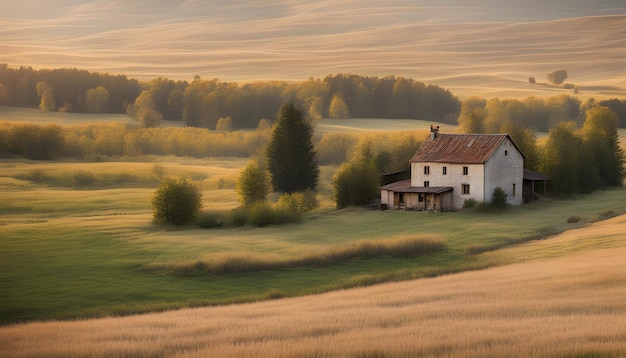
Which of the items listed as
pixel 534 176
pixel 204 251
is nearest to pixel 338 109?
pixel 534 176

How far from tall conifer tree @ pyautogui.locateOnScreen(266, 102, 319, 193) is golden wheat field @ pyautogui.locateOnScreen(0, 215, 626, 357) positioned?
50447 millimetres

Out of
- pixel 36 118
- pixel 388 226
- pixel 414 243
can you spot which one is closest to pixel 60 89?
pixel 36 118

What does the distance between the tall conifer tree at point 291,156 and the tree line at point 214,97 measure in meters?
73.7

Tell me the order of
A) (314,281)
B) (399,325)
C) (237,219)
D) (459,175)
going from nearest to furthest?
(399,325) < (314,281) < (237,219) < (459,175)

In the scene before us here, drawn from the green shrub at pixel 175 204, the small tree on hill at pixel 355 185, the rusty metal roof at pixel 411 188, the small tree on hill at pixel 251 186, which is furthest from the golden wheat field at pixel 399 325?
the small tree on hill at pixel 355 185

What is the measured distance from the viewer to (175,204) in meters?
70.6

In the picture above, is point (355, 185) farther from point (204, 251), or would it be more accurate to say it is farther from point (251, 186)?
point (204, 251)

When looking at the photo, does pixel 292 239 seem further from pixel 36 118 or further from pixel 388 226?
pixel 36 118

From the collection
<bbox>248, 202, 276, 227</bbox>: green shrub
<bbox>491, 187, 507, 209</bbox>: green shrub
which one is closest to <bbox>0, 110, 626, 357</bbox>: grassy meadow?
<bbox>248, 202, 276, 227</bbox>: green shrub

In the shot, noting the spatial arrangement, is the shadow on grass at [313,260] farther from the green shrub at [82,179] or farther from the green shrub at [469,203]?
the green shrub at [82,179]

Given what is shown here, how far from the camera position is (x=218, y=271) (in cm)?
4841

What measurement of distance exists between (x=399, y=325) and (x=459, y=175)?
54.5 meters

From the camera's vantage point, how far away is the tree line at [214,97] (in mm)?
169000

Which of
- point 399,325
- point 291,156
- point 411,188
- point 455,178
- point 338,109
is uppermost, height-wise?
point 338,109
